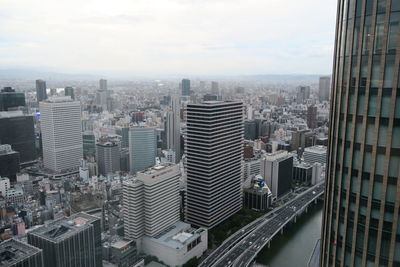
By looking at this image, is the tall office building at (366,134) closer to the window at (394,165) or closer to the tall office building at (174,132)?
the window at (394,165)

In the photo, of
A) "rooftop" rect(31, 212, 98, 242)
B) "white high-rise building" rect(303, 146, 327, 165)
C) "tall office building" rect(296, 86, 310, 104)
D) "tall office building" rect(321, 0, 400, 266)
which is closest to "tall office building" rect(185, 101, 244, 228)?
"rooftop" rect(31, 212, 98, 242)

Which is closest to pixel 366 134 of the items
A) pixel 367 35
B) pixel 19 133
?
pixel 367 35

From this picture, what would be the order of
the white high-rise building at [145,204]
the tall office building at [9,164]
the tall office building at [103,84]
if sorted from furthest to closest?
the tall office building at [103,84] < the tall office building at [9,164] < the white high-rise building at [145,204]

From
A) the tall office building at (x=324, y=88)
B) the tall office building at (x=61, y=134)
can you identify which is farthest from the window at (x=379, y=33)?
the tall office building at (x=324, y=88)

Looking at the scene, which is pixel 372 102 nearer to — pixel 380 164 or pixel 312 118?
pixel 380 164

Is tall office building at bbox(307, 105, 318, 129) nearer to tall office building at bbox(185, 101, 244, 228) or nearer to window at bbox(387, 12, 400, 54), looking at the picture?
tall office building at bbox(185, 101, 244, 228)
